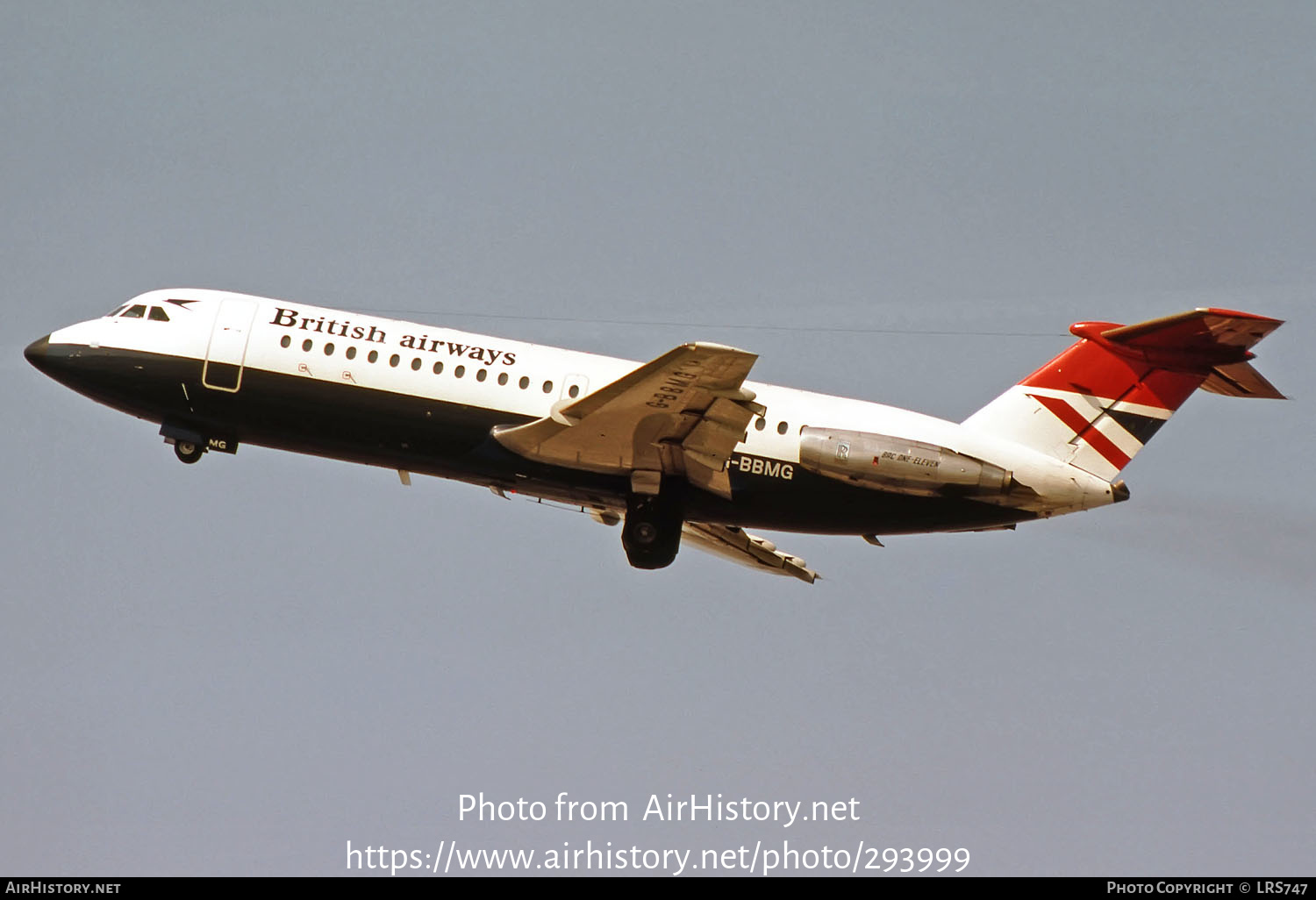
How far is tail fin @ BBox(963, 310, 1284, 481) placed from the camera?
33.6 metres

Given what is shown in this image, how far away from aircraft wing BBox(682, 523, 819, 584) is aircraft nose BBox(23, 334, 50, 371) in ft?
45.8

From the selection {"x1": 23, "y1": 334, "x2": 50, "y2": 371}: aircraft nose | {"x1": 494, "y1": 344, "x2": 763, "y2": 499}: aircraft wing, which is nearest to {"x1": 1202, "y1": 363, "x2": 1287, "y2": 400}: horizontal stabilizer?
{"x1": 494, "y1": 344, "x2": 763, "y2": 499}: aircraft wing

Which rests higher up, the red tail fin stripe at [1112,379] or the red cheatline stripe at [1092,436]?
the red tail fin stripe at [1112,379]

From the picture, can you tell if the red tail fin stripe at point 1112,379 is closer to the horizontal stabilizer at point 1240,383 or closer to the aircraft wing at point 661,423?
the horizontal stabilizer at point 1240,383

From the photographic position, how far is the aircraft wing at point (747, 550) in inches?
1560

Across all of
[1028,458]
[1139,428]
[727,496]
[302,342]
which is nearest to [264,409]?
[302,342]

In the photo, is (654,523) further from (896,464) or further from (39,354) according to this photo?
(39,354)

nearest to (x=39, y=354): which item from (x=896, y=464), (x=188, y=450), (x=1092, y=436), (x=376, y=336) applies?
(x=188, y=450)

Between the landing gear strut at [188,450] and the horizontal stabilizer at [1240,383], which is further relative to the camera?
the landing gear strut at [188,450]

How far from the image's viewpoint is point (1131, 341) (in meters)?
33.8

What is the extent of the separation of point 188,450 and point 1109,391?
18158mm

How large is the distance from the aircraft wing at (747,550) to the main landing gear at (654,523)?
4796mm

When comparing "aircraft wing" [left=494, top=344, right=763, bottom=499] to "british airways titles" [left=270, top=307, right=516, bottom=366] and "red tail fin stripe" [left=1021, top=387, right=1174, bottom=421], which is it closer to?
"british airways titles" [left=270, top=307, right=516, bottom=366]

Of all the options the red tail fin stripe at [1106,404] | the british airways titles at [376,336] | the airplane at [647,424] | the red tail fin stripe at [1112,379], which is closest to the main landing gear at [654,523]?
the airplane at [647,424]
